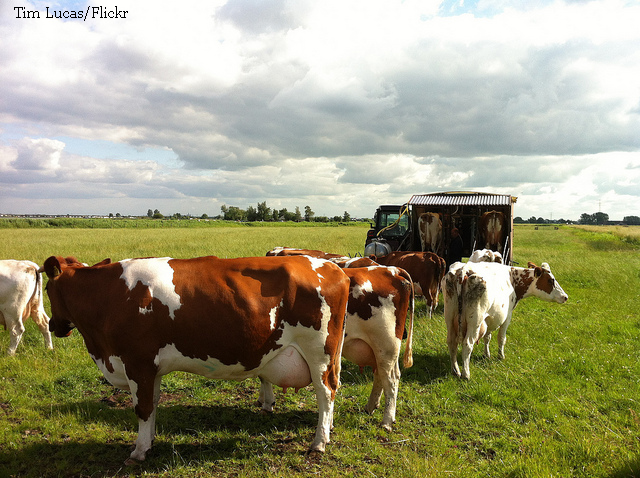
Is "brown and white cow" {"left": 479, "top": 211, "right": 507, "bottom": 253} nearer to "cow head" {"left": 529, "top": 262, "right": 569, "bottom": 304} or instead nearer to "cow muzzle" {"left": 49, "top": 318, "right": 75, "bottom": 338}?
"cow head" {"left": 529, "top": 262, "right": 569, "bottom": 304}

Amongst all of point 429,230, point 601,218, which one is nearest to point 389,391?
point 429,230

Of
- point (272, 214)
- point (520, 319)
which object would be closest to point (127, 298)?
point (520, 319)

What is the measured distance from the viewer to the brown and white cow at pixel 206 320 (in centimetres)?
404

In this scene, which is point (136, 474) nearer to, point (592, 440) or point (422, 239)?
point (592, 440)

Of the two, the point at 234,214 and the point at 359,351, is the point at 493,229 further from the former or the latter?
the point at 234,214

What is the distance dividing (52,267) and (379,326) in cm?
389

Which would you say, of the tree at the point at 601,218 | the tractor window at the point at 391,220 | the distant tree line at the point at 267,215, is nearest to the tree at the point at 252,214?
the distant tree line at the point at 267,215

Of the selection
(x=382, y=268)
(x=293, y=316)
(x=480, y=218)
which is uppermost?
(x=480, y=218)

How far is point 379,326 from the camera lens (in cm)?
502

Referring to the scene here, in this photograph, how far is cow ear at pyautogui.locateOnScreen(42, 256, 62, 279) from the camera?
4410mm

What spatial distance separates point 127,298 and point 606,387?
6.92 metres

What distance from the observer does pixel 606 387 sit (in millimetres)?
6098

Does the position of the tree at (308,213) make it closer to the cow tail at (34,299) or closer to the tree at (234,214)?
the tree at (234,214)

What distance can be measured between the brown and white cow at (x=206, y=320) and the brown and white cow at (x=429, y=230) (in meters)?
10.1
